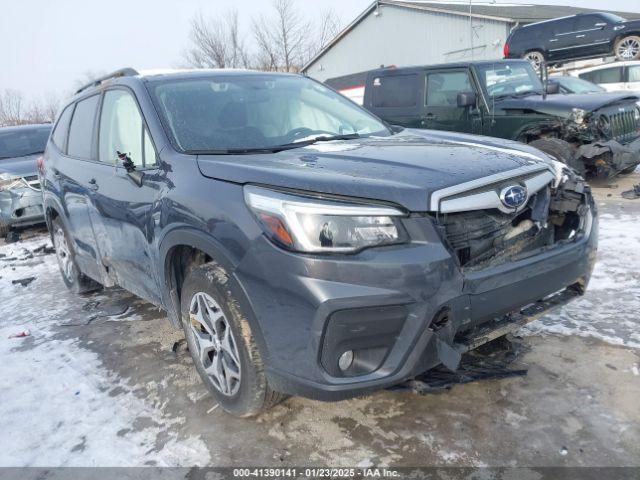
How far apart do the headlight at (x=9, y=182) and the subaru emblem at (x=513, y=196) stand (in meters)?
7.46

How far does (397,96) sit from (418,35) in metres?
20.7

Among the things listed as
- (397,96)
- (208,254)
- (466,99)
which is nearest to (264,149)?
(208,254)

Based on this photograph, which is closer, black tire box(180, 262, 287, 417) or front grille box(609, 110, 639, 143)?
black tire box(180, 262, 287, 417)

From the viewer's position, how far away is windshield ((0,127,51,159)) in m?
8.77

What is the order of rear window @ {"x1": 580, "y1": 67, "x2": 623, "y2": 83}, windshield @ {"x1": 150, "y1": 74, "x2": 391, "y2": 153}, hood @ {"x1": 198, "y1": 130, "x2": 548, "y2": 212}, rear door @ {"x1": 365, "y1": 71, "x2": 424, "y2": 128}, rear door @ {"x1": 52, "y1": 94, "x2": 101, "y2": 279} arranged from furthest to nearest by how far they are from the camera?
1. rear window @ {"x1": 580, "y1": 67, "x2": 623, "y2": 83}
2. rear door @ {"x1": 365, "y1": 71, "x2": 424, "y2": 128}
3. rear door @ {"x1": 52, "y1": 94, "x2": 101, "y2": 279}
4. windshield @ {"x1": 150, "y1": 74, "x2": 391, "y2": 153}
5. hood @ {"x1": 198, "y1": 130, "x2": 548, "y2": 212}

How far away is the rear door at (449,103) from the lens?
299 inches

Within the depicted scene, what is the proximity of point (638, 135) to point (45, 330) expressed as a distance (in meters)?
7.60

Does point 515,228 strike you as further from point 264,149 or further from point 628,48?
A: point 628,48

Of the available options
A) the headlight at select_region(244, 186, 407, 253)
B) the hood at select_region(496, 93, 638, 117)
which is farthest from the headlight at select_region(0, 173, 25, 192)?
the headlight at select_region(244, 186, 407, 253)

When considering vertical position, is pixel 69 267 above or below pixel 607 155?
below

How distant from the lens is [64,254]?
500 centimetres

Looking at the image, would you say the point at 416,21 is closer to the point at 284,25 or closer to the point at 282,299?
the point at 284,25

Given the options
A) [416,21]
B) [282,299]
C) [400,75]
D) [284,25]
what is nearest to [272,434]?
[282,299]

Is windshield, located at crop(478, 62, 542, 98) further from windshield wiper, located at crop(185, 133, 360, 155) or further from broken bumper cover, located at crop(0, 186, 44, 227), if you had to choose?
broken bumper cover, located at crop(0, 186, 44, 227)
